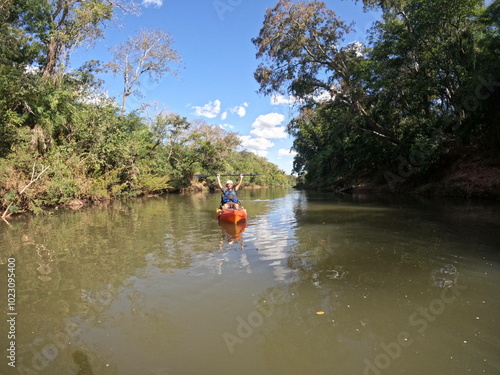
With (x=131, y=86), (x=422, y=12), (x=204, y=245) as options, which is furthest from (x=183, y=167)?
(x=204, y=245)

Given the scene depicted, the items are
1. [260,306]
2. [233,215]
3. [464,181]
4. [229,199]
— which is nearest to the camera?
[260,306]

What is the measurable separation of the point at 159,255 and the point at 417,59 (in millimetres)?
19931

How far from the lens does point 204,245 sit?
277 inches

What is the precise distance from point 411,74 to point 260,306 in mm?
20632

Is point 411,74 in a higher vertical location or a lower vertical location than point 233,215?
higher

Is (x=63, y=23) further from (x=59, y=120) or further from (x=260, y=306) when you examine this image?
(x=260, y=306)

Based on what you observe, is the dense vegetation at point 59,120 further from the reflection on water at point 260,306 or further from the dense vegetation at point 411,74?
the dense vegetation at point 411,74

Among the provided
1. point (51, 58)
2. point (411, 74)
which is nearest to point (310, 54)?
point (411, 74)

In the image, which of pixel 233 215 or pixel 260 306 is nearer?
pixel 260 306

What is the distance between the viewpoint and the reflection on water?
2.61m

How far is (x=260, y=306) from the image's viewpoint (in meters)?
3.67

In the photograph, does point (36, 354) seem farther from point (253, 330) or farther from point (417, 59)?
point (417, 59)

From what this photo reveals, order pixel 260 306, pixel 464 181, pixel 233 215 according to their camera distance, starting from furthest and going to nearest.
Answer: pixel 464 181 → pixel 233 215 → pixel 260 306

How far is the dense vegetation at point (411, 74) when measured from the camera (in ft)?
50.9
